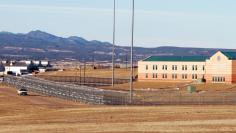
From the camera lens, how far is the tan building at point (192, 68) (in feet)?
437

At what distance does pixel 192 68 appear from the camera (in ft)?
475

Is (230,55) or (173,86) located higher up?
(230,55)

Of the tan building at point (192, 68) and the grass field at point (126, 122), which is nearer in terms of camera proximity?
the grass field at point (126, 122)

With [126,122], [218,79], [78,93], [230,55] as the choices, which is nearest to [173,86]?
[218,79]

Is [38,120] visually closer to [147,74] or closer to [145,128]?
[145,128]

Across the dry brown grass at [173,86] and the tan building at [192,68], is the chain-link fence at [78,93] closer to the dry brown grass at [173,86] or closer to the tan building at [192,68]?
the dry brown grass at [173,86]

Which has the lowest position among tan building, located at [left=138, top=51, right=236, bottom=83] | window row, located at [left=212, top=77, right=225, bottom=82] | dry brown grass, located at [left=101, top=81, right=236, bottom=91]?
dry brown grass, located at [left=101, top=81, right=236, bottom=91]

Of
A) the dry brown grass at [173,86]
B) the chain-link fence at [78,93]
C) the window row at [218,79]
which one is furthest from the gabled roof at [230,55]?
the chain-link fence at [78,93]

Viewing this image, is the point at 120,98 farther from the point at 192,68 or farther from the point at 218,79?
the point at 192,68

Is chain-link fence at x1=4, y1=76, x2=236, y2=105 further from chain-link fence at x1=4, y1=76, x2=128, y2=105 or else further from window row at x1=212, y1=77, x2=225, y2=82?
window row at x1=212, y1=77, x2=225, y2=82

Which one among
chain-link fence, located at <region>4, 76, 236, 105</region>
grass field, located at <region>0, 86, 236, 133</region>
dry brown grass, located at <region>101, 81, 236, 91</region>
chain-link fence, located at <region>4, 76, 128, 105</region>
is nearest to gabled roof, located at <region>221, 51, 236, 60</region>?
dry brown grass, located at <region>101, 81, 236, 91</region>

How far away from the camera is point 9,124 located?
167 feet

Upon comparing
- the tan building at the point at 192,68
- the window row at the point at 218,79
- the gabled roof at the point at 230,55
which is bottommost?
the window row at the point at 218,79

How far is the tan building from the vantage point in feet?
437
